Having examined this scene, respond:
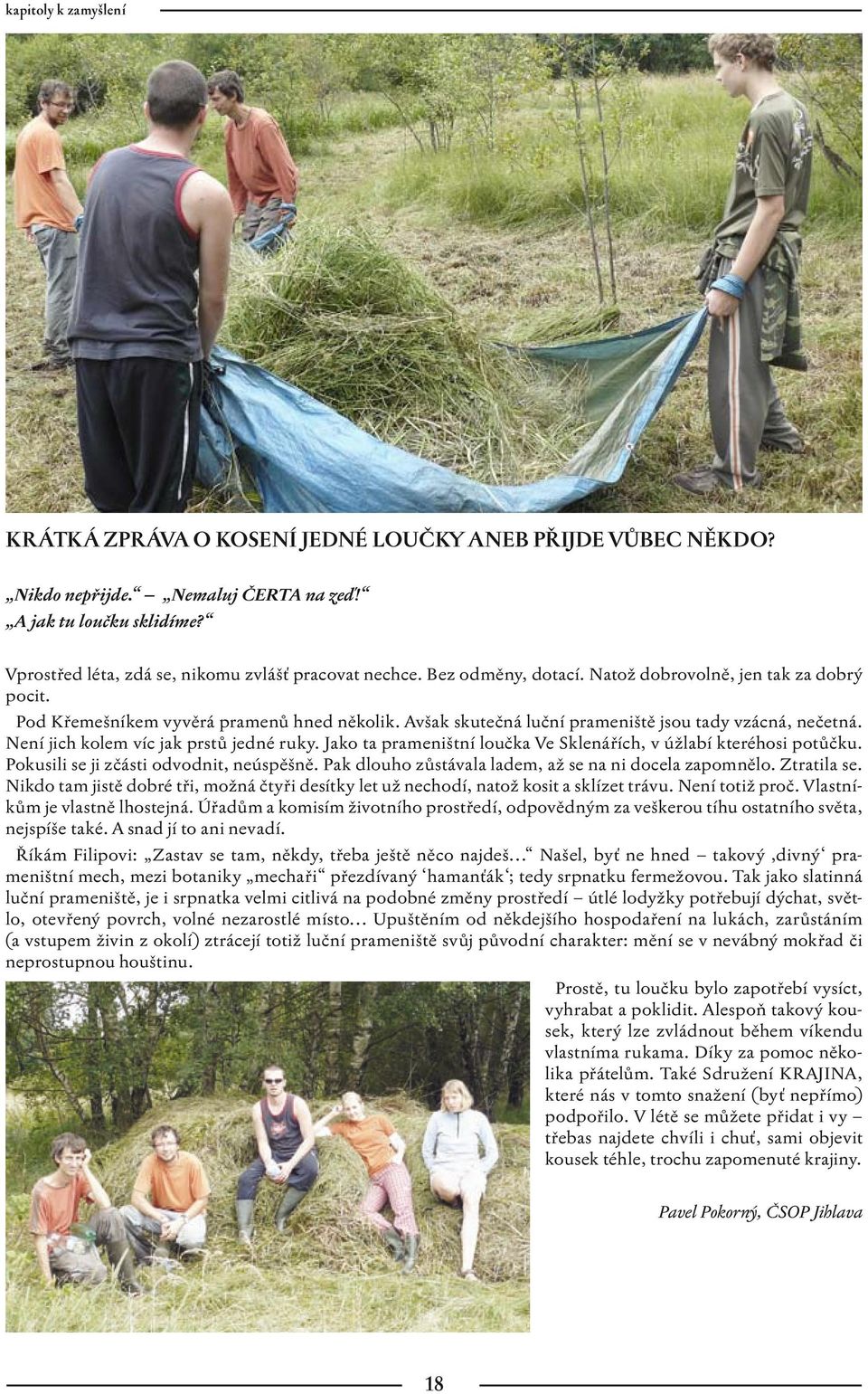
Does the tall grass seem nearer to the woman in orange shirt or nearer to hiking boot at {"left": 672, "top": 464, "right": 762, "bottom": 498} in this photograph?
hiking boot at {"left": 672, "top": 464, "right": 762, "bottom": 498}

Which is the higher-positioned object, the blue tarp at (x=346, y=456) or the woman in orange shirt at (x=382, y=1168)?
the blue tarp at (x=346, y=456)

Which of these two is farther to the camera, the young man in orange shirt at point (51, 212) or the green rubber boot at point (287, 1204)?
the young man in orange shirt at point (51, 212)

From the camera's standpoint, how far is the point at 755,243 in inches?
152

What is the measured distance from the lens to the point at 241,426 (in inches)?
152

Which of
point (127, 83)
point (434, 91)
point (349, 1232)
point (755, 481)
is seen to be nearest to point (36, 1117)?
point (349, 1232)

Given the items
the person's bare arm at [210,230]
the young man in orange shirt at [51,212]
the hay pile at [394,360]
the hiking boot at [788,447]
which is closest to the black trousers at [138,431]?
the person's bare arm at [210,230]

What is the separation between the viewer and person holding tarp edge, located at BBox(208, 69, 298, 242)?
498cm

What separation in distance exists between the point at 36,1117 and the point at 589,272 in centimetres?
478

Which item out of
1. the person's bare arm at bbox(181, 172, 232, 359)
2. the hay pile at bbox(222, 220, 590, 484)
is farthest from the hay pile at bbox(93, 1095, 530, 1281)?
the hay pile at bbox(222, 220, 590, 484)

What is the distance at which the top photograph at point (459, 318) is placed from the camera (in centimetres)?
339

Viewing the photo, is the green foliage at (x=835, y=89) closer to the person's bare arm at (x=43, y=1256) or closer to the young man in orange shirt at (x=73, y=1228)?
the young man in orange shirt at (x=73, y=1228)

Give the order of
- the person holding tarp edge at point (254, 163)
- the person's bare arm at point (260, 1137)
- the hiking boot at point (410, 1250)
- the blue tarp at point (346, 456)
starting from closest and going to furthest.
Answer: the hiking boot at point (410, 1250), the person's bare arm at point (260, 1137), the blue tarp at point (346, 456), the person holding tarp edge at point (254, 163)

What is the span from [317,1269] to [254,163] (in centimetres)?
419
